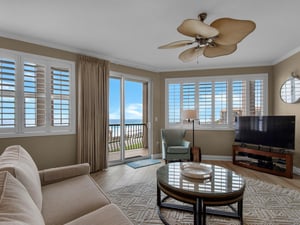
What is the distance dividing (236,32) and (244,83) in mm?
3467

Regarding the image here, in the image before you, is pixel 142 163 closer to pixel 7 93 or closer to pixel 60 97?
pixel 60 97

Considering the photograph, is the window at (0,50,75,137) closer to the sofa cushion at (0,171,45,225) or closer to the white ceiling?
the white ceiling

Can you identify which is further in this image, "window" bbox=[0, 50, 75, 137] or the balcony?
the balcony

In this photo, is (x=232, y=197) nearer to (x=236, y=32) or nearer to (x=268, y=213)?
(x=268, y=213)

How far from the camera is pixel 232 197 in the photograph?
186 cm

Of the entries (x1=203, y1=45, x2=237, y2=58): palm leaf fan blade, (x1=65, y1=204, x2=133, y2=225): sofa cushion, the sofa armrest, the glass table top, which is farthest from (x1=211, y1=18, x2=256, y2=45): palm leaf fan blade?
the sofa armrest

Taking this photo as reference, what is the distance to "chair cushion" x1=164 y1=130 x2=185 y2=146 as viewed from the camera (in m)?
4.97

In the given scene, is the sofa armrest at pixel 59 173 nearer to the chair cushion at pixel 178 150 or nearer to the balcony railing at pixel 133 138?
the chair cushion at pixel 178 150

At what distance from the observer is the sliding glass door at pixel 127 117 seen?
4.86 meters

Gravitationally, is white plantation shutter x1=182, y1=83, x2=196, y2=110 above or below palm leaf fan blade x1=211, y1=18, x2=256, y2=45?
below

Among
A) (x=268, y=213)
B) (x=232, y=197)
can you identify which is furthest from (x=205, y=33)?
(x=268, y=213)

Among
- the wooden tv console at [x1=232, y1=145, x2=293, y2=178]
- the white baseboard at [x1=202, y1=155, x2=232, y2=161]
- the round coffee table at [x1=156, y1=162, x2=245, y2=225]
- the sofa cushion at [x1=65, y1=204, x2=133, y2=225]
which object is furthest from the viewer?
the white baseboard at [x1=202, y1=155, x2=232, y2=161]

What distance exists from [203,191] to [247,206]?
1.22 meters

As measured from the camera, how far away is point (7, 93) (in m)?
3.20
